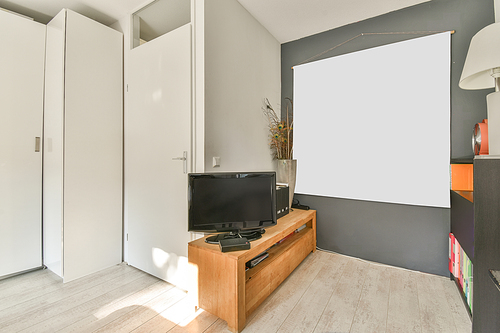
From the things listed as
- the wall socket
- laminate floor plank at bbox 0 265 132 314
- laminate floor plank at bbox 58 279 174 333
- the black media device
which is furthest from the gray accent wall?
laminate floor plank at bbox 0 265 132 314

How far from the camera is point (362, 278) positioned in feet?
6.88

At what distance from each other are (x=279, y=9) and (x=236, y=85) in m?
0.88

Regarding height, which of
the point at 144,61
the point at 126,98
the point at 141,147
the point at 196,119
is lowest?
the point at 141,147

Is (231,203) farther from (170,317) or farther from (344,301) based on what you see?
(344,301)

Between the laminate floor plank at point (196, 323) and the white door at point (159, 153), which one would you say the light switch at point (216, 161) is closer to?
the white door at point (159, 153)

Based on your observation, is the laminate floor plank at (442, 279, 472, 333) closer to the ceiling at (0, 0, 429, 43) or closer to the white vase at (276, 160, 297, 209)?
the white vase at (276, 160, 297, 209)

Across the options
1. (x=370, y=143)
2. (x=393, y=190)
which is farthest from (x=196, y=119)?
(x=393, y=190)

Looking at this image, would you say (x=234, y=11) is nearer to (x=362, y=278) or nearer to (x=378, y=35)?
(x=378, y=35)

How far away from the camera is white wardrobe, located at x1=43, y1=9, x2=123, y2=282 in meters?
2.10

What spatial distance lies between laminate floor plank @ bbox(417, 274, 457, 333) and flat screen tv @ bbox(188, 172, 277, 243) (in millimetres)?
1174

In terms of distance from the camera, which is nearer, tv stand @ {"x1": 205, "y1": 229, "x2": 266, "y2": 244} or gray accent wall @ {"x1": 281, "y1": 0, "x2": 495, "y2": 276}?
tv stand @ {"x1": 205, "y1": 229, "x2": 266, "y2": 244}

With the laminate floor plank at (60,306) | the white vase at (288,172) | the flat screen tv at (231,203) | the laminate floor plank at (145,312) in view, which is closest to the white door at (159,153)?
the laminate floor plank at (145,312)

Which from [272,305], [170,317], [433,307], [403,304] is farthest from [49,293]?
[433,307]

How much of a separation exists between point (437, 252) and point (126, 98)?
131 inches
